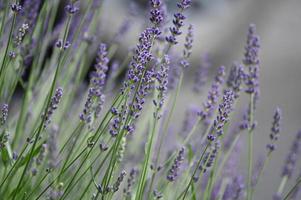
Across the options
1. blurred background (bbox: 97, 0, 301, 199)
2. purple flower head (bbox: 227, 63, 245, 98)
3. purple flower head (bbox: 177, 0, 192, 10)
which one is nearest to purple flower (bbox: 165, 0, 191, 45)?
purple flower head (bbox: 177, 0, 192, 10)

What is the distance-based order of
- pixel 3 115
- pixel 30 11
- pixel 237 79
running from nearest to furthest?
1. pixel 3 115
2. pixel 237 79
3. pixel 30 11

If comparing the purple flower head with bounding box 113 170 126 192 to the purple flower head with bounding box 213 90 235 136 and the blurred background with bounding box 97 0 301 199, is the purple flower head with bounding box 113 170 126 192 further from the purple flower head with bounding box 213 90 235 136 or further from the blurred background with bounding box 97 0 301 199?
the blurred background with bounding box 97 0 301 199

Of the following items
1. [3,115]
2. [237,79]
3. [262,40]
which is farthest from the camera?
[262,40]

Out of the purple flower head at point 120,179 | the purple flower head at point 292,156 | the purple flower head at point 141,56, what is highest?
the purple flower head at point 292,156

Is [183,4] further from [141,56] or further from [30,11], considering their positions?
[30,11]

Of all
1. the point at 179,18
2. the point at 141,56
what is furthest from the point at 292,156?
the point at 141,56

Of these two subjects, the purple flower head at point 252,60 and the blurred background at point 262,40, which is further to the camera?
the blurred background at point 262,40

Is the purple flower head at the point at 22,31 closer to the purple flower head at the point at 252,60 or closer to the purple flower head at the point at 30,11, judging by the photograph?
the purple flower head at the point at 30,11

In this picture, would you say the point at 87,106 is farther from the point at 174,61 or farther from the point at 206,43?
the point at 206,43

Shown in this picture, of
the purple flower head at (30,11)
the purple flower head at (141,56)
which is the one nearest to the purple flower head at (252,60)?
the purple flower head at (141,56)

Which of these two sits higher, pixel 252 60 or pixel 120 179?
pixel 252 60

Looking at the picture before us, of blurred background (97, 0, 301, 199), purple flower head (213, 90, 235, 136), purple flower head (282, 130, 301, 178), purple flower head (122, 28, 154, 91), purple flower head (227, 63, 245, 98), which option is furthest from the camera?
blurred background (97, 0, 301, 199)
